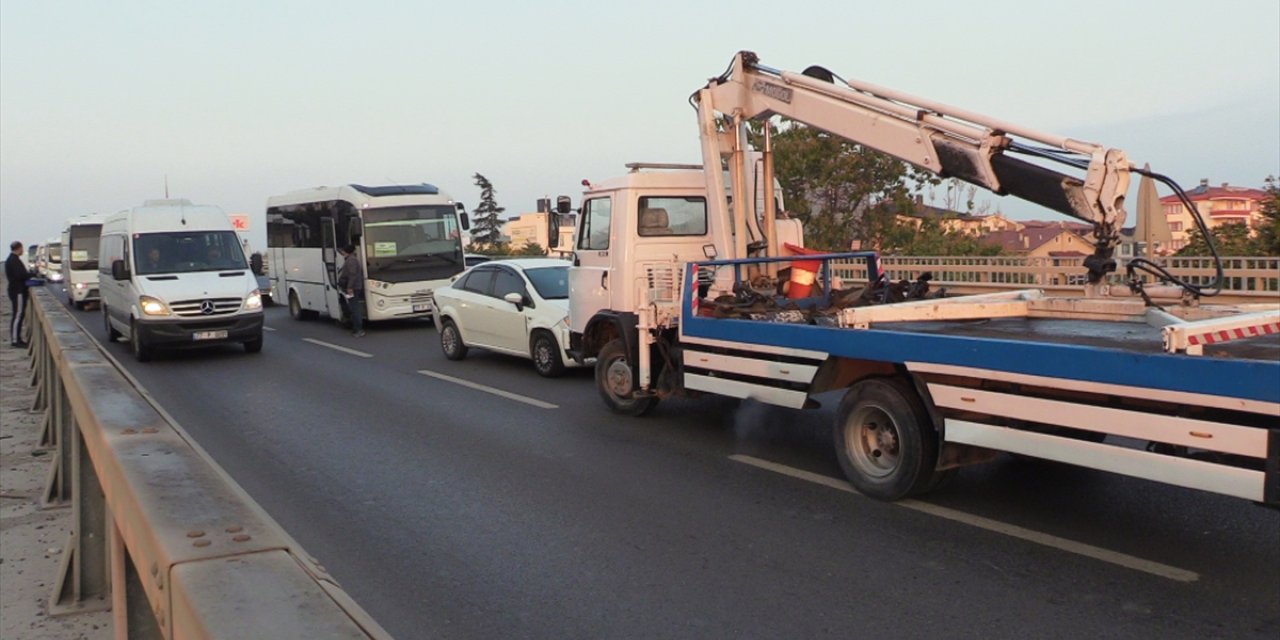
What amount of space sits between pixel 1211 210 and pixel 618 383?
106 feet

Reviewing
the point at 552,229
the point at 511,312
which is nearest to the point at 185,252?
the point at 511,312

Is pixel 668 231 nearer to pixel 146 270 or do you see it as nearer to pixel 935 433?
pixel 935 433

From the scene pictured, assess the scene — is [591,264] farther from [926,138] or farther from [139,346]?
[139,346]

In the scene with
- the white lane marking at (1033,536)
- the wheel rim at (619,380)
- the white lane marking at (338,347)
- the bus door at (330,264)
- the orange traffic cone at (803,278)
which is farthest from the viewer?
the bus door at (330,264)

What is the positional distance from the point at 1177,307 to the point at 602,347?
552 centimetres

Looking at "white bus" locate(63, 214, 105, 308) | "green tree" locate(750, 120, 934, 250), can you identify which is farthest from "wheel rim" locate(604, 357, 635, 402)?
"white bus" locate(63, 214, 105, 308)

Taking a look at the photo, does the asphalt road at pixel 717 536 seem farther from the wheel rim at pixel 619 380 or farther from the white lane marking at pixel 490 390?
the white lane marking at pixel 490 390

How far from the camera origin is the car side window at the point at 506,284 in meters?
14.8

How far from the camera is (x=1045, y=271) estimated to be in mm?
20844

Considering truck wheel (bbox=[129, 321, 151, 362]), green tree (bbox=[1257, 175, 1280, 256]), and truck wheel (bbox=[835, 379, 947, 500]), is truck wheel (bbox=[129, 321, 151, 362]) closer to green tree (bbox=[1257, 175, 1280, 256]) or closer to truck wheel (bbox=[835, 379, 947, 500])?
truck wheel (bbox=[835, 379, 947, 500])

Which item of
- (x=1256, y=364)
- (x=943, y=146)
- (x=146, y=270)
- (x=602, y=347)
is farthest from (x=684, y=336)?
(x=146, y=270)

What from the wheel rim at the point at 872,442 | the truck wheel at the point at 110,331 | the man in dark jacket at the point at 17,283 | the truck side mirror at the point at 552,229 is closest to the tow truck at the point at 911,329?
the wheel rim at the point at 872,442

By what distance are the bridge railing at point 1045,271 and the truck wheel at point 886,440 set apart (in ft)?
17.4

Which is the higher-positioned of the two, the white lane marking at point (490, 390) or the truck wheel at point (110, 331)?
the truck wheel at point (110, 331)
